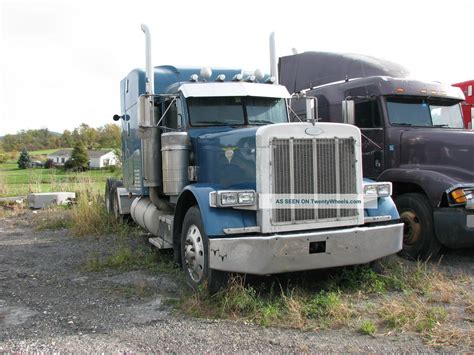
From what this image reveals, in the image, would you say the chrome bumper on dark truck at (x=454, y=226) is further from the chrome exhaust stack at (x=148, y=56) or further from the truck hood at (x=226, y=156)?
the chrome exhaust stack at (x=148, y=56)

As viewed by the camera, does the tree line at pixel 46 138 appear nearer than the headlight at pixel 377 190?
No

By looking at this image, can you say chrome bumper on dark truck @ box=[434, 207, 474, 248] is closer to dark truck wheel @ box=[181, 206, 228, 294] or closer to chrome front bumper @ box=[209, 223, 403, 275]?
chrome front bumper @ box=[209, 223, 403, 275]

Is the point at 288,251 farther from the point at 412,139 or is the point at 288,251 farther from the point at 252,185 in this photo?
the point at 412,139

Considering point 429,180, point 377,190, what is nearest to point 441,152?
point 429,180

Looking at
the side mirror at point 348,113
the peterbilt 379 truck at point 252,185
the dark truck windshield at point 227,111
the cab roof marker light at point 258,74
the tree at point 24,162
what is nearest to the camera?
the peterbilt 379 truck at point 252,185

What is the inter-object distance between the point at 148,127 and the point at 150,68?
97 cm

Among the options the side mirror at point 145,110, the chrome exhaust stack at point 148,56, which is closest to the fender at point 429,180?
the side mirror at point 145,110

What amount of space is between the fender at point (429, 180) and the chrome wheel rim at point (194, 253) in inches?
134

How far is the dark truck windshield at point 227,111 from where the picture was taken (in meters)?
6.64

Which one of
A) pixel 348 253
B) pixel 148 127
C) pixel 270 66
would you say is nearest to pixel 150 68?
pixel 148 127

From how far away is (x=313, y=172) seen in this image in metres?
5.19

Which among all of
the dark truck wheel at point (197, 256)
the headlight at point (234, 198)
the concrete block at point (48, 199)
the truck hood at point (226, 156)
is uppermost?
the truck hood at point (226, 156)

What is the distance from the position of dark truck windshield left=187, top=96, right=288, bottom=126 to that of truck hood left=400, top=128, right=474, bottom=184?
2370mm

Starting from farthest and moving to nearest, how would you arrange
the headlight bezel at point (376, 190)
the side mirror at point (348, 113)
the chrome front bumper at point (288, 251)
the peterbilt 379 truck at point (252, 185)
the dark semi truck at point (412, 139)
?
the side mirror at point (348, 113), the dark semi truck at point (412, 139), the headlight bezel at point (376, 190), the peterbilt 379 truck at point (252, 185), the chrome front bumper at point (288, 251)
